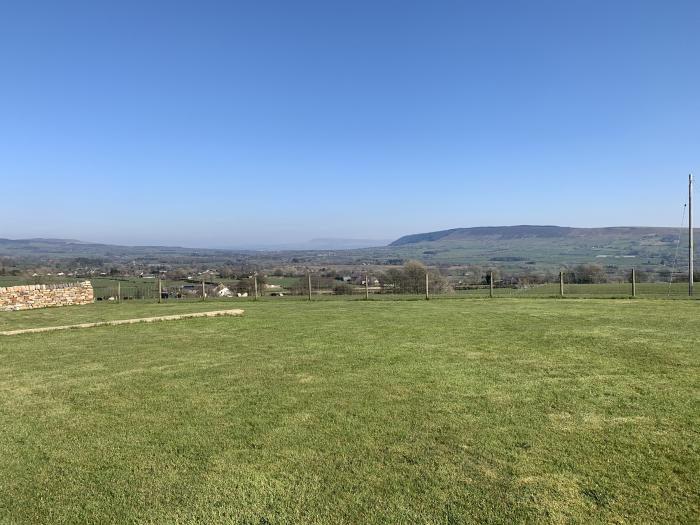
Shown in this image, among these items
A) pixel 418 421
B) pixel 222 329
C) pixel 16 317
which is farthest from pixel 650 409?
pixel 16 317

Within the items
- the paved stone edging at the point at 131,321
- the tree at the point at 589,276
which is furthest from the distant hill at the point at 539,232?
the paved stone edging at the point at 131,321

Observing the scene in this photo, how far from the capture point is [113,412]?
5.38 m

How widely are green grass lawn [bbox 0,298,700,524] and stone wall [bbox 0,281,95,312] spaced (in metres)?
10.1

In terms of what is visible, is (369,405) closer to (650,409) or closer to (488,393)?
(488,393)

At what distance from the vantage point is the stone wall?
1730cm

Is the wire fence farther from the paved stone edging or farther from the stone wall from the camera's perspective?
the paved stone edging

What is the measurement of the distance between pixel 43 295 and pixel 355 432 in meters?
17.5

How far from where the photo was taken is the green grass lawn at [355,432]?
3.35m

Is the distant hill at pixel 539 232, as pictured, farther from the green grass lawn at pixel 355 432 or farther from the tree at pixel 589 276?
the green grass lawn at pixel 355 432

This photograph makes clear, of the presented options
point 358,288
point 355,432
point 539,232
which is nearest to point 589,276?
point 358,288

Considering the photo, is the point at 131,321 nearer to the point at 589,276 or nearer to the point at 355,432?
the point at 355,432

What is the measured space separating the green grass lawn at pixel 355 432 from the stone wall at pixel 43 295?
10116mm

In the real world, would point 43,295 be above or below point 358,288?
above

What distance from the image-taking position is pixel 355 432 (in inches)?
181
